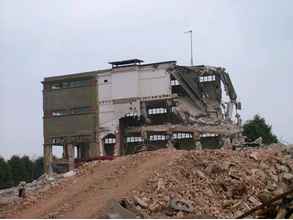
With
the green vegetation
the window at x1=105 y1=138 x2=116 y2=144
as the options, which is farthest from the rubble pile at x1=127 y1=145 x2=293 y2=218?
the green vegetation

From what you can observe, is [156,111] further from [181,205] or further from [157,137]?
[181,205]

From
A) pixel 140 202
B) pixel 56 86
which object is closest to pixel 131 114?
pixel 56 86

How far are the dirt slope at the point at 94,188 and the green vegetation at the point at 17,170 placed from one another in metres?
40.8

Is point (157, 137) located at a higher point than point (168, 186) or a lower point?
lower

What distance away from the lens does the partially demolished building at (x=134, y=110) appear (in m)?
49.2

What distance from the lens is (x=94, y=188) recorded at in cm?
1565

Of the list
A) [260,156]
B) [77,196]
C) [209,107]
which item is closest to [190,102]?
[209,107]

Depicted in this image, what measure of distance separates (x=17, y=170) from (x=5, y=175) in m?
3.02

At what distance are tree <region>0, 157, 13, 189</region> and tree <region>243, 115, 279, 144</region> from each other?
79.3 ft

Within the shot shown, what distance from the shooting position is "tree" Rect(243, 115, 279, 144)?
170ft

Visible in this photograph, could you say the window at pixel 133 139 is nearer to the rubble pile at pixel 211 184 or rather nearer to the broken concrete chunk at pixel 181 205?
the rubble pile at pixel 211 184

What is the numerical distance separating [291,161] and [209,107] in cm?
3295

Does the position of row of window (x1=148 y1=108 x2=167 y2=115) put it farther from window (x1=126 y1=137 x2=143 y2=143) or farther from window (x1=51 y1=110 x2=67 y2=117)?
window (x1=51 y1=110 x2=67 y2=117)

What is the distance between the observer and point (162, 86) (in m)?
49.4
